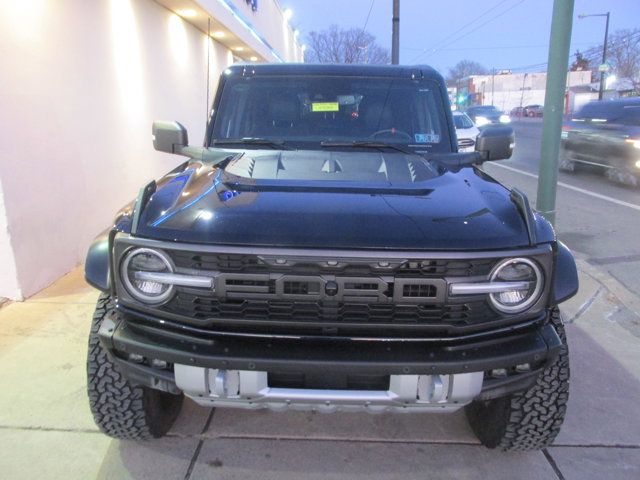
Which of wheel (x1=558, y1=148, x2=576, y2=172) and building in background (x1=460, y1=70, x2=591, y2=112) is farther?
building in background (x1=460, y1=70, x2=591, y2=112)

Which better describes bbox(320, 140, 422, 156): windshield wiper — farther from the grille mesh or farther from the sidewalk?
the sidewalk

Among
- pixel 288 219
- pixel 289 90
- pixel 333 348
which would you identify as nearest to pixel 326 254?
pixel 288 219

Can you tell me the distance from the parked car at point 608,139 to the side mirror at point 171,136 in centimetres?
997

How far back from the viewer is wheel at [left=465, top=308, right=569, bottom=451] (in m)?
2.57

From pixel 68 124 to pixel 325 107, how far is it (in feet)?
10.0

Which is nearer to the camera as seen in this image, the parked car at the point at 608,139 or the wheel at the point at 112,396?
the wheel at the point at 112,396

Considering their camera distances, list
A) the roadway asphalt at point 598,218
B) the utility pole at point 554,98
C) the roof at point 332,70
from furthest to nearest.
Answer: the roadway asphalt at point 598,218 < the utility pole at point 554,98 < the roof at point 332,70

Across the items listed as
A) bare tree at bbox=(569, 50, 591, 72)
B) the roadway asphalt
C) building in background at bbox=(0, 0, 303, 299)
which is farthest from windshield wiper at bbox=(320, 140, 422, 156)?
bare tree at bbox=(569, 50, 591, 72)

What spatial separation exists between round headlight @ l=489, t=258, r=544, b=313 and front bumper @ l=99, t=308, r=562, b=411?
0.35ft

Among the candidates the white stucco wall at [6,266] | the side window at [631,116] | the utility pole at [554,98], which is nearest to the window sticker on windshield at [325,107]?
the utility pole at [554,98]

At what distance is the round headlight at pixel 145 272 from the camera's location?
2.24 metres

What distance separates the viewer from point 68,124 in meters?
5.52

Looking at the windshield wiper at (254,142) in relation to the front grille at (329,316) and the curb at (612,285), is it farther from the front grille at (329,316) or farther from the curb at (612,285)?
the curb at (612,285)

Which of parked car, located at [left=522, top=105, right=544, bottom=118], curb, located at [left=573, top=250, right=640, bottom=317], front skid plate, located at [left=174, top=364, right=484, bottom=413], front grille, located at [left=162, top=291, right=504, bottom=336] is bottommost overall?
parked car, located at [left=522, top=105, right=544, bottom=118]
